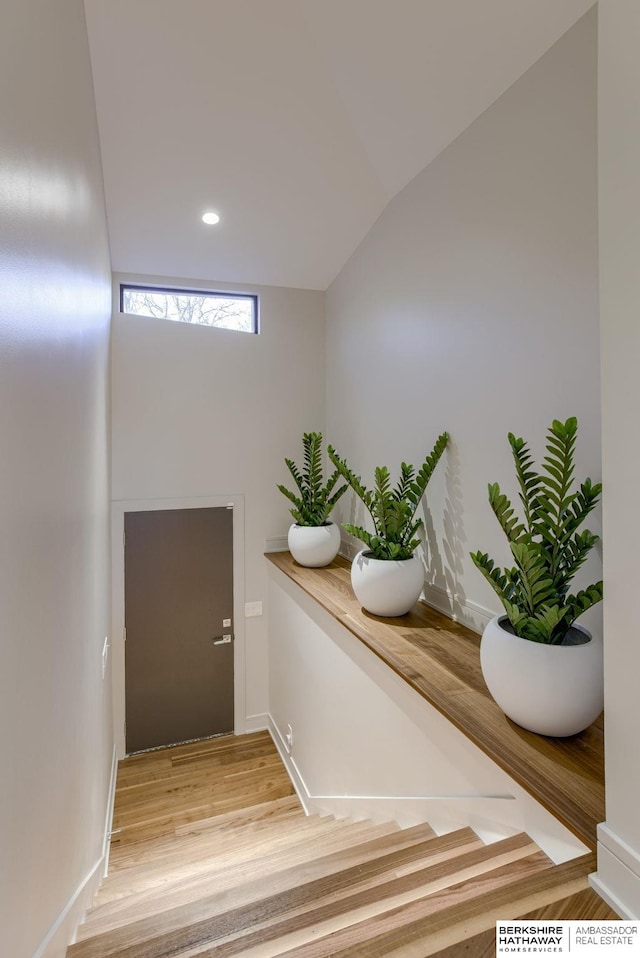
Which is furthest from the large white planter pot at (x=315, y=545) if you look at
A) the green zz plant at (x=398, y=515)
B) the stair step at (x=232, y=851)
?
the stair step at (x=232, y=851)

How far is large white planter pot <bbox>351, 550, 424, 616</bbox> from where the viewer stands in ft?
8.11

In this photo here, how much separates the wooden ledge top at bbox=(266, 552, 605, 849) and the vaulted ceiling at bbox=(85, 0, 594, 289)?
2391 mm

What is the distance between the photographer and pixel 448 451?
8.41ft

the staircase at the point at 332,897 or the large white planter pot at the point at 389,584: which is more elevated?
the large white planter pot at the point at 389,584

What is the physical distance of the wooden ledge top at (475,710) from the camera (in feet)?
4.25

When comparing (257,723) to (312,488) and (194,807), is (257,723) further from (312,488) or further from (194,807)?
(312,488)

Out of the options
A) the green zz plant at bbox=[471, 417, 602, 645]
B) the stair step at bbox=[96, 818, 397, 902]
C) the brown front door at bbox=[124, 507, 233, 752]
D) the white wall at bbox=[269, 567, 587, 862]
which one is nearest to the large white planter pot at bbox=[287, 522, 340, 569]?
the white wall at bbox=[269, 567, 587, 862]

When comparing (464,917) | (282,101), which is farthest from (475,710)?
(282,101)

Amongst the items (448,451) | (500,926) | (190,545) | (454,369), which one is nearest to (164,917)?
(500,926)

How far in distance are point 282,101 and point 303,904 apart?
10.9 ft

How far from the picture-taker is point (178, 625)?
396 cm

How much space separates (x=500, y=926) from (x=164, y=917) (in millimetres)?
977
